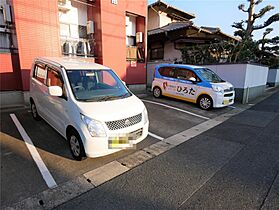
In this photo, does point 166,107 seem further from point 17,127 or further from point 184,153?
point 17,127

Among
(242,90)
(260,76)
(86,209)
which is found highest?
(260,76)

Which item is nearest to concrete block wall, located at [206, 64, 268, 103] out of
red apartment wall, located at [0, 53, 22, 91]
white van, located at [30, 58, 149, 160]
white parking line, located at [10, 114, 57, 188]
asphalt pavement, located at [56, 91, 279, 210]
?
asphalt pavement, located at [56, 91, 279, 210]

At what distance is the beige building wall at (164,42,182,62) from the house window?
1.40 feet

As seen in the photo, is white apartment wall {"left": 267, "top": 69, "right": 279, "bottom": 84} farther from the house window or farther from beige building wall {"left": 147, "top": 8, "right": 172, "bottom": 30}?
beige building wall {"left": 147, "top": 8, "right": 172, "bottom": 30}

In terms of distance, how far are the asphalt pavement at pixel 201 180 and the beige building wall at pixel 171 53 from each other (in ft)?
32.1

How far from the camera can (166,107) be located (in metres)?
6.92

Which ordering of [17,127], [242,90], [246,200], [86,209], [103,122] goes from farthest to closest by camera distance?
1. [242,90]
2. [17,127]
3. [103,122]
4. [246,200]
5. [86,209]

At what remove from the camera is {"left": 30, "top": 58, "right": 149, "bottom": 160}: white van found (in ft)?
8.91

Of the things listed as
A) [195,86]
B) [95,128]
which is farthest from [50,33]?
[195,86]

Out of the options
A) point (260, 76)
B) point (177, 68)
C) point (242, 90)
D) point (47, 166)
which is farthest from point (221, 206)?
point (260, 76)

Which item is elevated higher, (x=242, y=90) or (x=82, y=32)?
(x=82, y=32)

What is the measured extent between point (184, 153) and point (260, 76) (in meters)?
9.41

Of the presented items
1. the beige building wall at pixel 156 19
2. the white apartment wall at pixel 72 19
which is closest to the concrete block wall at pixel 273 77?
the beige building wall at pixel 156 19

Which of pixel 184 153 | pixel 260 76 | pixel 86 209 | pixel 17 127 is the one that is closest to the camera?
pixel 86 209
